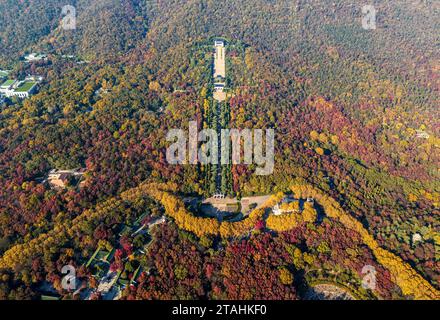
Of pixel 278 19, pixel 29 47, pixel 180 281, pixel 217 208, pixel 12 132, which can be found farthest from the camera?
pixel 278 19

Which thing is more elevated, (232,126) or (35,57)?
(35,57)

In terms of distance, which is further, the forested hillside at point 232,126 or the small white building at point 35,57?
the small white building at point 35,57

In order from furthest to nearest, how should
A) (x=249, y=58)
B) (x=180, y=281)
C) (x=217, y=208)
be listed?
1. (x=249, y=58)
2. (x=217, y=208)
3. (x=180, y=281)

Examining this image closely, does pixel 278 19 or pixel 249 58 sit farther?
pixel 278 19

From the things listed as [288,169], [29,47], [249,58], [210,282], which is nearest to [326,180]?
[288,169]

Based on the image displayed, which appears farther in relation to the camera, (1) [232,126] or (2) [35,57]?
(2) [35,57]

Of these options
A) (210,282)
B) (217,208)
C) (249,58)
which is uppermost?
(249,58)

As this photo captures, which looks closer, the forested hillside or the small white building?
the forested hillside

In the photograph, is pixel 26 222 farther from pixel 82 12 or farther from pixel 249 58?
pixel 82 12
